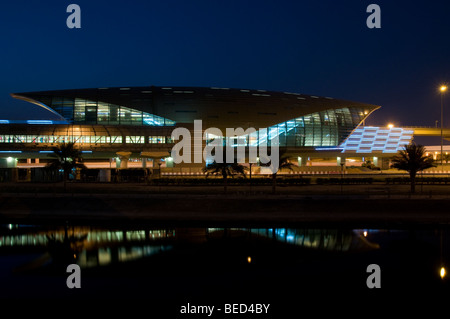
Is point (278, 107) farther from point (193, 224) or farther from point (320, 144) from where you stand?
point (193, 224)

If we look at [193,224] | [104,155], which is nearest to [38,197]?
[193,224]

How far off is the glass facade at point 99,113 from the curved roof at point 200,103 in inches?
29.6

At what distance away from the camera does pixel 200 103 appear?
66938 mm

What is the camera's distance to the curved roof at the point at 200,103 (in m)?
65.8

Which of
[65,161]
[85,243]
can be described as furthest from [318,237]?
[65,161]

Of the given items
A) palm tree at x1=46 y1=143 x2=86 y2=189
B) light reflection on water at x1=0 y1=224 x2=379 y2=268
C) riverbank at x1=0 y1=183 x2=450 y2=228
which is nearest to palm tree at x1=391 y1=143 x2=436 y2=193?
riverbank at x1=0 y1=183 x2=450 y2=228

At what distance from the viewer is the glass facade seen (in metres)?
65.4

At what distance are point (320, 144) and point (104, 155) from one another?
4523 cm

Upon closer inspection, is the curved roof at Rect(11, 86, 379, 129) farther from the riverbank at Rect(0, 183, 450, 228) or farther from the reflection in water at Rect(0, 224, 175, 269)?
the reflection in water at Rect(0, 224, 175, 269)

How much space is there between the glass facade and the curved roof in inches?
29.6

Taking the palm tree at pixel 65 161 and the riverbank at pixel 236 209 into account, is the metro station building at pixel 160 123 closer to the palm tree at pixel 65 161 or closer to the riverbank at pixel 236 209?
the palm tree at pixel 65 161

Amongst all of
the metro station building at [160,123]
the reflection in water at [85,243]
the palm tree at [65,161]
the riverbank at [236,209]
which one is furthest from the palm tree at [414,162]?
the metro station building at [160,123]
